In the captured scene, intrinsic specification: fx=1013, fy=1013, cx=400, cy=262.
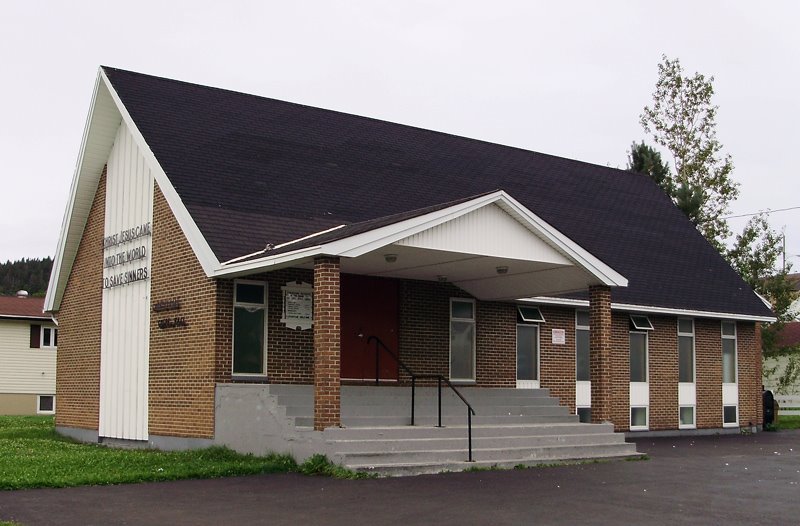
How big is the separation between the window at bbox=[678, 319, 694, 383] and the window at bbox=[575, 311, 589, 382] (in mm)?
3144

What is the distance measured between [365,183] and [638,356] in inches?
325

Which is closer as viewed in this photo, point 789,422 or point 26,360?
point 789,422

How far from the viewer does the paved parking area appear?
1048 centimetres

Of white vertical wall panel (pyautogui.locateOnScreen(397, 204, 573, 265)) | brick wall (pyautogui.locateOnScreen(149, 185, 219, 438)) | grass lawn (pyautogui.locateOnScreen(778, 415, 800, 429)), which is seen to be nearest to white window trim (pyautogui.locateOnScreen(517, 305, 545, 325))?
white vertical wall panel (pyautogui.locateOnScreen(397, 204, 573, 265))

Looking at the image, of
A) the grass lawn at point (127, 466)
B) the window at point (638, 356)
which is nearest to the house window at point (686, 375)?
the window at point (638, 356)

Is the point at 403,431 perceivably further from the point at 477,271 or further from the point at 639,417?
the point at 639,417

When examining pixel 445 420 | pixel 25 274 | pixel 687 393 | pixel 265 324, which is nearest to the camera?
pixel 265 324

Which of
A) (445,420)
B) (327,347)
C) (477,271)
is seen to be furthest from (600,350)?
(327,347)

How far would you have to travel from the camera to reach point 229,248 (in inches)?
651

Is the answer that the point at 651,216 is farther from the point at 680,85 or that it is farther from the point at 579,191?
the point at 680,85

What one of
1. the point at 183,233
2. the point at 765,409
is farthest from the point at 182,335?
the point at 765,409

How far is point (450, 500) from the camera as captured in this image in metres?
11.8

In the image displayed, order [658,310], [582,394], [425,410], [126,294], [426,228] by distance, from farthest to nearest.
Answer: [658,310], [582,394], [126,294], [425,410], [426,228]

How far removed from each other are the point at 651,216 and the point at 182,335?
16031 mm
